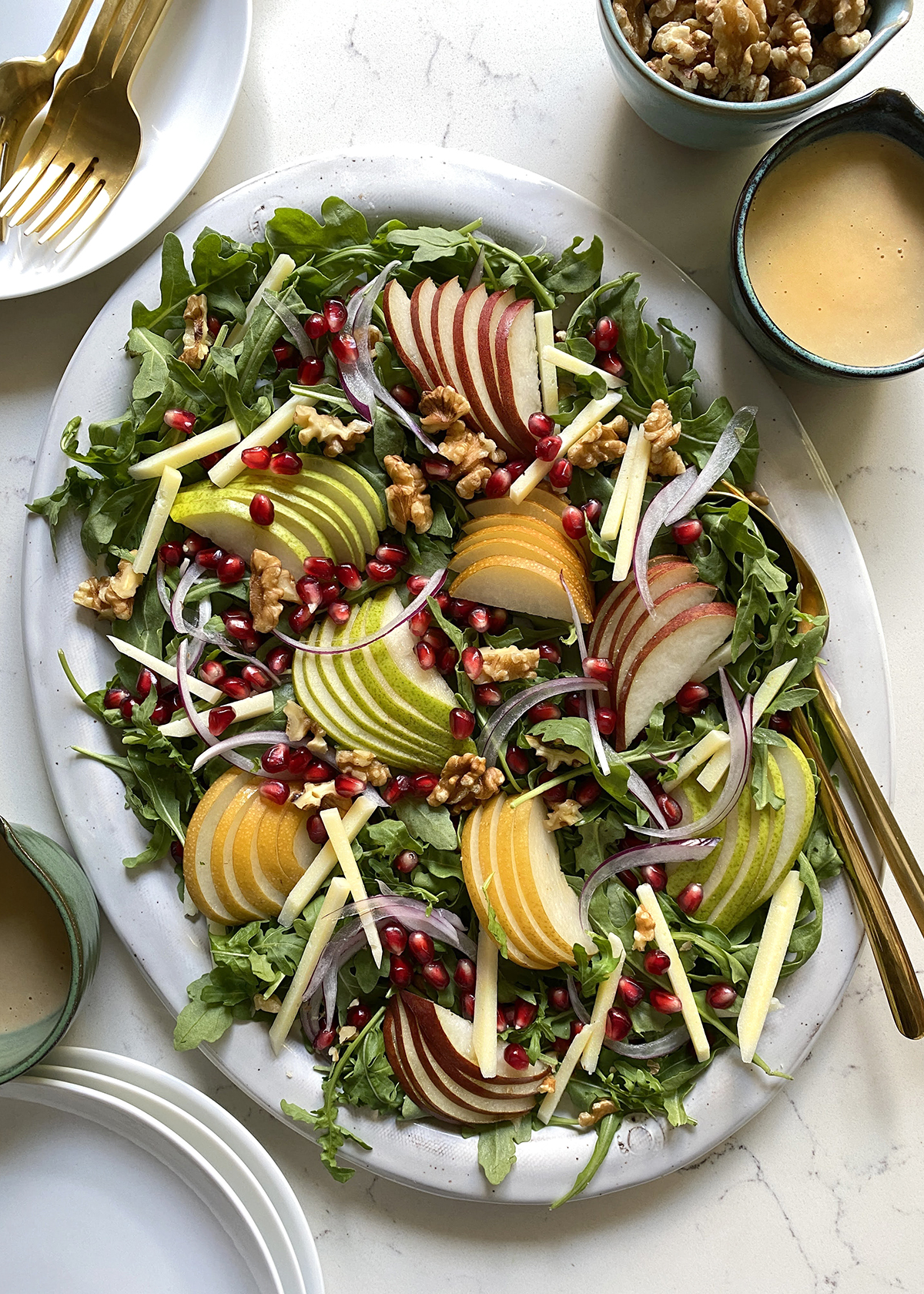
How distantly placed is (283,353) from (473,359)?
43 centimetres

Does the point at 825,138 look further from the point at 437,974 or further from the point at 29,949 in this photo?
the point at 29,949

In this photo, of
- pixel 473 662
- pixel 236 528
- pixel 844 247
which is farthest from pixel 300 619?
pixel 844 247

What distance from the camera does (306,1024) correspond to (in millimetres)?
2084

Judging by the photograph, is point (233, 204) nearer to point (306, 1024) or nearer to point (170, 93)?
point (170, 93)

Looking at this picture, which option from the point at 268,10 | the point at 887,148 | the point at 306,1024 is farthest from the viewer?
the point at 268,10

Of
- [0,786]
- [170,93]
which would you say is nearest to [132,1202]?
[0,786]

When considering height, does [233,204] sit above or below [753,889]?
above

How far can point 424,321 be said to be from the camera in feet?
6.49

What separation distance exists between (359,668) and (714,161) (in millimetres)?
1471

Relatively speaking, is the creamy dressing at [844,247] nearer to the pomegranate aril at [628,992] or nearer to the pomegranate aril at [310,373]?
the pomegranate aril at [310,373]

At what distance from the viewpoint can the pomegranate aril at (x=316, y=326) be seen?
6.58 feet

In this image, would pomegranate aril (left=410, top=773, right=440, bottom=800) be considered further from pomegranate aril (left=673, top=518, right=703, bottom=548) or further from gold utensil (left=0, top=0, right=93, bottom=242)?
gold utensil (left=0, top=0, right=93, bottom=242)

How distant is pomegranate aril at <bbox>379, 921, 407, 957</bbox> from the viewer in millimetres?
2029

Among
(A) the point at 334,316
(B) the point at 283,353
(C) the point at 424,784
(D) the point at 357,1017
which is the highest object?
(A) the point at 334,316
